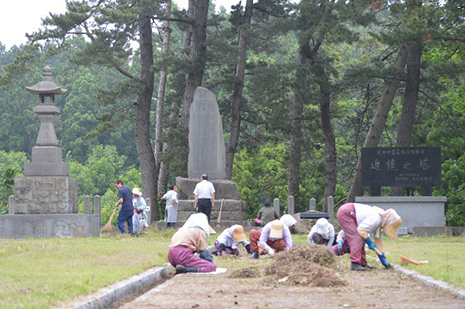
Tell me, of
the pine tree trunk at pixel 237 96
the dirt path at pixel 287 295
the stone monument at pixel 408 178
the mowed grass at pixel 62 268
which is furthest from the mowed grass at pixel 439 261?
the pine tree trunk at pixel 237 96

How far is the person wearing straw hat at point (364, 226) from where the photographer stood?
13.9m

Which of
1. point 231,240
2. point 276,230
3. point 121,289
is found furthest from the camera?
point 231,240

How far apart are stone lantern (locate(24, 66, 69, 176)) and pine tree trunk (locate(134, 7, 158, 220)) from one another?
15.8 meters

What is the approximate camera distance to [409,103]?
34.0 meters

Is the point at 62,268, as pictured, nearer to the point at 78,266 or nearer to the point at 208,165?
the point at 78,266

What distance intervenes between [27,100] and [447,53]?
55986mm

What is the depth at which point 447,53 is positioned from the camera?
127 ft

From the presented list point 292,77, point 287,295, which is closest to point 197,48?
point 292,77

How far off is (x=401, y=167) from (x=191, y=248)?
17.1 meters

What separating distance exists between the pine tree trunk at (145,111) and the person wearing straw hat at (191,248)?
86.1 feet

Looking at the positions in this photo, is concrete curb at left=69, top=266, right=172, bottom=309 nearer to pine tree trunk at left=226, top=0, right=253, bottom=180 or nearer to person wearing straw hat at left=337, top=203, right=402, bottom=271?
person wearing straw hat at left=337, top=203, right=402, bottom=271

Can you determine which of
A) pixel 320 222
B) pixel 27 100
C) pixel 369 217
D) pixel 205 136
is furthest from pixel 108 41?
pixel 27 100

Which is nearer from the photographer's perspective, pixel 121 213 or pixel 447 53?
pixel 121 213

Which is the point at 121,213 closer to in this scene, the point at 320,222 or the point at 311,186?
the point at 320,222
